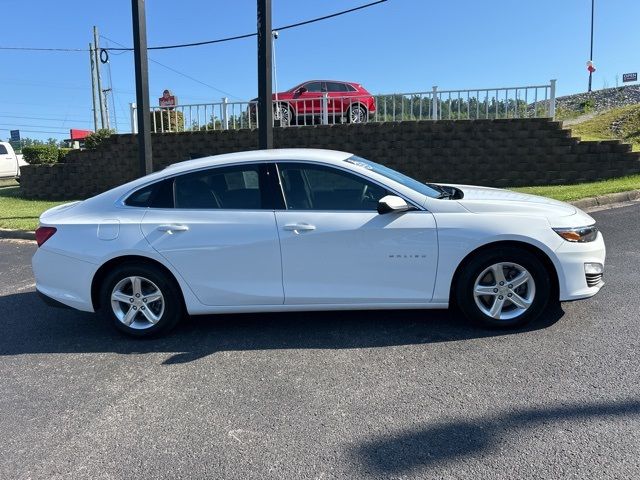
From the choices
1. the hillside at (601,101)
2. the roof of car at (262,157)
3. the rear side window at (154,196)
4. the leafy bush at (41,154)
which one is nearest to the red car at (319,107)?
the leafy bush at (41,154)

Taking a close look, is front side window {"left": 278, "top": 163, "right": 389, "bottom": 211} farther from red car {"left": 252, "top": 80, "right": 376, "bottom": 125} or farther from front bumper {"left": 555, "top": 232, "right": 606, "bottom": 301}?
red car {"left": 252, "top": 80, "right": 376, "bottom": 125}

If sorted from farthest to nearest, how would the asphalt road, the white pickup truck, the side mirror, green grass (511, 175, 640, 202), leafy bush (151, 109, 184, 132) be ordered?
the white pickup truck
leafy bush (151, 109, 184, 132)
green grass (511, 175, 640, 202)
the side mirror
the asphalt road

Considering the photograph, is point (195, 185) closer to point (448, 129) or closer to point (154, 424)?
point (154, 424)

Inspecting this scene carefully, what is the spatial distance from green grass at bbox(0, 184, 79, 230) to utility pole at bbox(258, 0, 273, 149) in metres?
5.00

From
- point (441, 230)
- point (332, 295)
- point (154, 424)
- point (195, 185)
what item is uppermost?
point (195, 185)

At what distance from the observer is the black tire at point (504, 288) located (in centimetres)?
420

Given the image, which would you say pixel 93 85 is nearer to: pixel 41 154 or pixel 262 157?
pixel 41 154

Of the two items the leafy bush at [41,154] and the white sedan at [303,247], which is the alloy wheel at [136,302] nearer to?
the white sedan at [303,247]

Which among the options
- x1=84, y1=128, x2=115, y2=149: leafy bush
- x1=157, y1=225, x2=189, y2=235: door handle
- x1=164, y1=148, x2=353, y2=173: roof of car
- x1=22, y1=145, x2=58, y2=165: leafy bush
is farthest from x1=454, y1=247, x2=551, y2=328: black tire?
x1=22, y1=145, x2=58, y2=165: leafy bush

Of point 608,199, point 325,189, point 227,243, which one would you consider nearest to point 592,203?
point 608,199

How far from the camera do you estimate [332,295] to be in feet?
14.1

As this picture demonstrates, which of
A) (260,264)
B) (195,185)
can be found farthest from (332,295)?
(195,185)

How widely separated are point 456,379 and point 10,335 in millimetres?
3913

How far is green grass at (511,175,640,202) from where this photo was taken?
1022 cm
